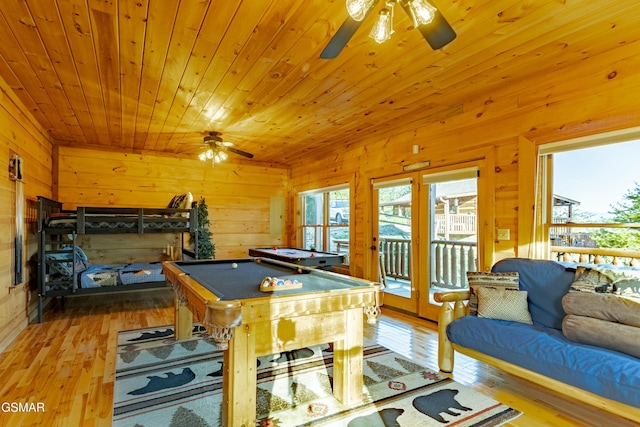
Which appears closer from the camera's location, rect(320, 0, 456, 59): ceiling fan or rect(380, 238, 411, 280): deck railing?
rect(320, 0, 456, 59): ceiling fan

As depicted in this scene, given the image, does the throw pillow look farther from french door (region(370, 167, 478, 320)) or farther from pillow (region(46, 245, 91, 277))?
pillow (region(46, 245, 91, 277))

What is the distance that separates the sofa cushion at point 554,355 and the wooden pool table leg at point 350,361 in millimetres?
870

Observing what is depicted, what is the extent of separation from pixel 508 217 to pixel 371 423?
231 centimetres

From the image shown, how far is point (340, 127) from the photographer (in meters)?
4.55

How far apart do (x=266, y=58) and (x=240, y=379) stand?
2246 mm

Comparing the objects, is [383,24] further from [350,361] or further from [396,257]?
[396,257]

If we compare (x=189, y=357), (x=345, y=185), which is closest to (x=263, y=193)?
(x=345, y=185)

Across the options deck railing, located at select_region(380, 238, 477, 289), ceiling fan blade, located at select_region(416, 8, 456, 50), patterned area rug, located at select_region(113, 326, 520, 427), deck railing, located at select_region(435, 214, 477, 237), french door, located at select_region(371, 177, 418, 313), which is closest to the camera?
ceiling fan blade, located at select_region(416, 8, 456, 50)

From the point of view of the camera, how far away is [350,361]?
2189mm

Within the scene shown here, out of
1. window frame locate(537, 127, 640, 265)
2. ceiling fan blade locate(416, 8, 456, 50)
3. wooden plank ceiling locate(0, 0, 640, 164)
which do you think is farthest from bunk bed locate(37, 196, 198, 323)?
window frame locate(537, 127, 640, 265)

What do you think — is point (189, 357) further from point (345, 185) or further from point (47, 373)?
point (345, 185)

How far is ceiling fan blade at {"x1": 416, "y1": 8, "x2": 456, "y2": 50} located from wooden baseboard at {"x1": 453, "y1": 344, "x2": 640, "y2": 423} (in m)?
2.04

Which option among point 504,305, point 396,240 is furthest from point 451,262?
point 504,305

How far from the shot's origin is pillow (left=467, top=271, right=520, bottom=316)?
268 centimetres
